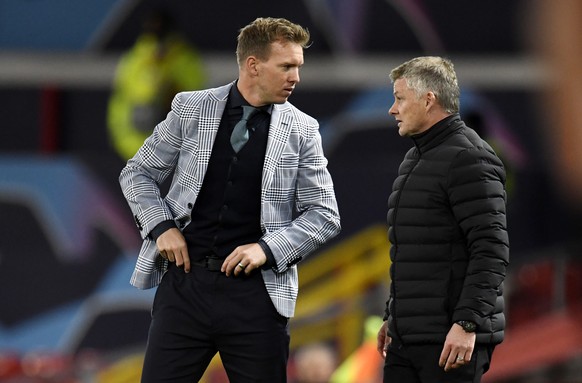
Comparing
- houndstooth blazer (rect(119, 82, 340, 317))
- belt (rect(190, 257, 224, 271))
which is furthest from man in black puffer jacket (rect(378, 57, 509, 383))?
belt (rect(190, 257, 224, 271))

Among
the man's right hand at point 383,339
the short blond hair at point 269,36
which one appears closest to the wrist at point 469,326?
the man's right hand at point 383,339

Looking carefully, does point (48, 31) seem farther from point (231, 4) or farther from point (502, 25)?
point (502, 25)

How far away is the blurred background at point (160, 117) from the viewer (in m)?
8.40

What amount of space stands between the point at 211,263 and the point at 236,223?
0.15 metres

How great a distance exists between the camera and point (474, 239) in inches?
128

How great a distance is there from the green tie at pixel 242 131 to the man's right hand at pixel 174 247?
322 mm

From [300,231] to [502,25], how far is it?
308 inches

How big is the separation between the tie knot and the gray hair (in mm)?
453

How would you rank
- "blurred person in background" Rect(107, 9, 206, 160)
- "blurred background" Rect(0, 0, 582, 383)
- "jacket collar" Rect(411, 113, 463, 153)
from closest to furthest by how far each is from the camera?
"jacket collar" Rect(411, 113, 463, 153) < "blurred background" Rect(0, 0, 582, 383) < "blurred person in background" Rect(107, 9, 206, 160)

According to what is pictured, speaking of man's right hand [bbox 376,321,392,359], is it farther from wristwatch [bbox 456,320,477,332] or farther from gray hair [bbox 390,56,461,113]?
gray hair [bbox 390,56,461,113]

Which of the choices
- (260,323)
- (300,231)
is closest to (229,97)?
(300,231)

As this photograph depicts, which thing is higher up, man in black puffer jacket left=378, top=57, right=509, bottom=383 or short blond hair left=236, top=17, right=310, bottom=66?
short blond hair left=236, top=17, right=310, bottom=66

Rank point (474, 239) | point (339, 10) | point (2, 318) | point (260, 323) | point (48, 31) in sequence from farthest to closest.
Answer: point (48, 31) < point (339, 10) < point (2, 318) < point (260, 323) < point (474, 239)

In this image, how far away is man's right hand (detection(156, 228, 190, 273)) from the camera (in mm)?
3488
